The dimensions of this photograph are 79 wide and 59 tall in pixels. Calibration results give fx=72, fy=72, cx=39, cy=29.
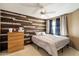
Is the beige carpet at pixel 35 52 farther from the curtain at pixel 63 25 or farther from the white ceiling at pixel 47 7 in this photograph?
the white ceiling at pixel 47 7

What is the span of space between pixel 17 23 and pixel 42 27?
0.56 meters

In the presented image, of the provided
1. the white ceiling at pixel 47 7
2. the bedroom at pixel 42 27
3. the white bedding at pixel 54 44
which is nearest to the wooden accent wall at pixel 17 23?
the bedroom at pixel 42 27

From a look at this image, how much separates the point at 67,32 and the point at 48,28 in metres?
0.41

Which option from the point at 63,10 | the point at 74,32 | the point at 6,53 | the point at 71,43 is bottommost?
the point at 6,53

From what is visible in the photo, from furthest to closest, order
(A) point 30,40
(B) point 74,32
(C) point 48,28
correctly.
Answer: (A) point 30,40, (C) point 48,28, (B) point 74,32

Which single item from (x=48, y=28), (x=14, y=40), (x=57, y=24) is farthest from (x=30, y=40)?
(x=57, y=24)

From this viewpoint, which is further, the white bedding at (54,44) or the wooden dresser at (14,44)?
the wooden dresser at (14,44)

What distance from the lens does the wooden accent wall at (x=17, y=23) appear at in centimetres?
154

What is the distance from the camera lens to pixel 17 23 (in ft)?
5.22

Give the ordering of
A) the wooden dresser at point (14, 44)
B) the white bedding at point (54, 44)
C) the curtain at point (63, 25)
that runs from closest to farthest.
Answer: the white bedding at point (54, 44)
the curtain at point (63, 25)
the wooden dresser at point (14, 44)

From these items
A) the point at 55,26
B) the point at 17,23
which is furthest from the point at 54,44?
the point at 17,23

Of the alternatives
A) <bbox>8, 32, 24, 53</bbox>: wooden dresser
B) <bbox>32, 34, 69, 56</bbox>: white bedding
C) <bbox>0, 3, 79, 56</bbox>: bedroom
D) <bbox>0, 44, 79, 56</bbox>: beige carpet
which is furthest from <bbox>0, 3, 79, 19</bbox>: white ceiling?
<bbox>0, 44, 79, 56</bbox>: beige carpet

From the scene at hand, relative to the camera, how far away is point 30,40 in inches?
68.6

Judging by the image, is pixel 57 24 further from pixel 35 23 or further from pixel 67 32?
pixel 35 23
